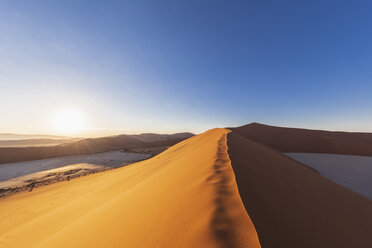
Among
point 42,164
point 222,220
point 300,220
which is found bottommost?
point 42,164

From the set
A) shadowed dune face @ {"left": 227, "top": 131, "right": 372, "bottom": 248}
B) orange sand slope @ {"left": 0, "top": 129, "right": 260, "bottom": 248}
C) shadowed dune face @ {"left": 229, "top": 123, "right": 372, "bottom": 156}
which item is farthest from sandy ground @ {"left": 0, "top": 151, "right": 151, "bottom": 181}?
shadowed dune face @ {"left": 229, "top": 123, "right": 372, "bottom": 156}

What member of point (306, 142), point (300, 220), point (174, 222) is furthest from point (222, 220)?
point (306, 142)

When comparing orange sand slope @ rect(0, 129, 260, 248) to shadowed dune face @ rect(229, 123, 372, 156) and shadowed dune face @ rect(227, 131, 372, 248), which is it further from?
shadowed dune face @ rect(229, 123, 372, 156)

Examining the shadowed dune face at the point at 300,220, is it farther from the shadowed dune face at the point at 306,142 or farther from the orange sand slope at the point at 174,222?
the shadowed dune face at the point at 306,142

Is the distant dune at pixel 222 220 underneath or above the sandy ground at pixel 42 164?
above

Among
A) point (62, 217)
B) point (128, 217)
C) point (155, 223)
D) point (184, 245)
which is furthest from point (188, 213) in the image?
point (62, 217)

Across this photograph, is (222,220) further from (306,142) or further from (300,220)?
(306,142)

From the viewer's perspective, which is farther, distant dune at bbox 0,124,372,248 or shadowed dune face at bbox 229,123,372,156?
shadowed dune face at bbox 229,123,372,156

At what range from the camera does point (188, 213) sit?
4.99 feet

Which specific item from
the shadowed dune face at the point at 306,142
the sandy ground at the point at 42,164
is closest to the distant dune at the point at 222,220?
the sandy ground at the point at 42,164

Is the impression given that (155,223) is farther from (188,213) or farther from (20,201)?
(20,201)

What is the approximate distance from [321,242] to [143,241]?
80.2 inches

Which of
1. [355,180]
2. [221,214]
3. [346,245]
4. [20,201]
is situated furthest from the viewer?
[355,180]

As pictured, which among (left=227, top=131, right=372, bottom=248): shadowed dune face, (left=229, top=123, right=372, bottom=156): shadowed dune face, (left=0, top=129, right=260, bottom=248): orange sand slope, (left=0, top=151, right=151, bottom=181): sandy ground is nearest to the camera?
(left=0, top=129, right=260, bottom=248): orange sand slope
